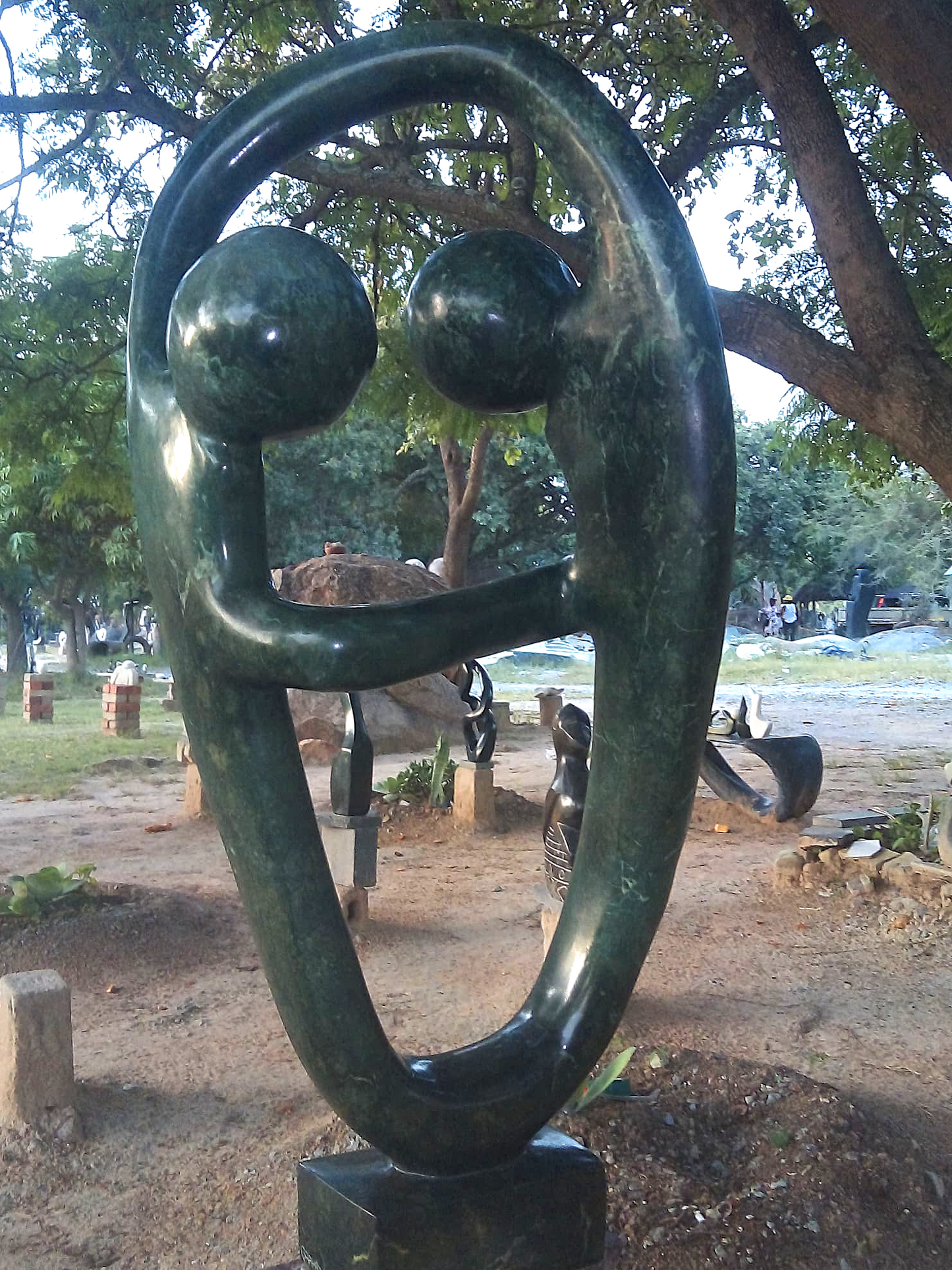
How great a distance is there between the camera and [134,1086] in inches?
143

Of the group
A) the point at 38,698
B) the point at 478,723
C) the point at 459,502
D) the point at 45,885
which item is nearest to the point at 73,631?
the point at 38,698

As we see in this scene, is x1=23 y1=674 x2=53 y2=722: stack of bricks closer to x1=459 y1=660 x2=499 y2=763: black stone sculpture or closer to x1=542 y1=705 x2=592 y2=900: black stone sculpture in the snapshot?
x1=459 y1=660 x2=499 y2=763: black stone sculpture

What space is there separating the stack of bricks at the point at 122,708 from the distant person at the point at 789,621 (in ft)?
78.1

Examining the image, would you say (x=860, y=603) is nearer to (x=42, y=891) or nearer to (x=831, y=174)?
(x=831, y=174)

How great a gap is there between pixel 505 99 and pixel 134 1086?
328 centimetres

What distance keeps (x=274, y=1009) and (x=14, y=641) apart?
59.9 ft

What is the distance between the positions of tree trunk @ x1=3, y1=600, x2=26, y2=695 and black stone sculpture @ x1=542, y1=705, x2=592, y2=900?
17713mm

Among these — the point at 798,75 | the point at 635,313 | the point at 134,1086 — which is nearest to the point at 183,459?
the point at 635,313

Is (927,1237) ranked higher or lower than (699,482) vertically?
lower

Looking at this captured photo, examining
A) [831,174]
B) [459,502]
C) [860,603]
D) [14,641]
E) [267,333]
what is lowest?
[14,641]

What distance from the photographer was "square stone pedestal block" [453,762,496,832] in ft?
24.8

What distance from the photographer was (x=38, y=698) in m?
14.0

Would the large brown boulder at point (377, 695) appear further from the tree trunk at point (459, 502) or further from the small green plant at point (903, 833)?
the small green plant at point (903, 833)

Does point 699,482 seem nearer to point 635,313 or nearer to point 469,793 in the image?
point 635,313
